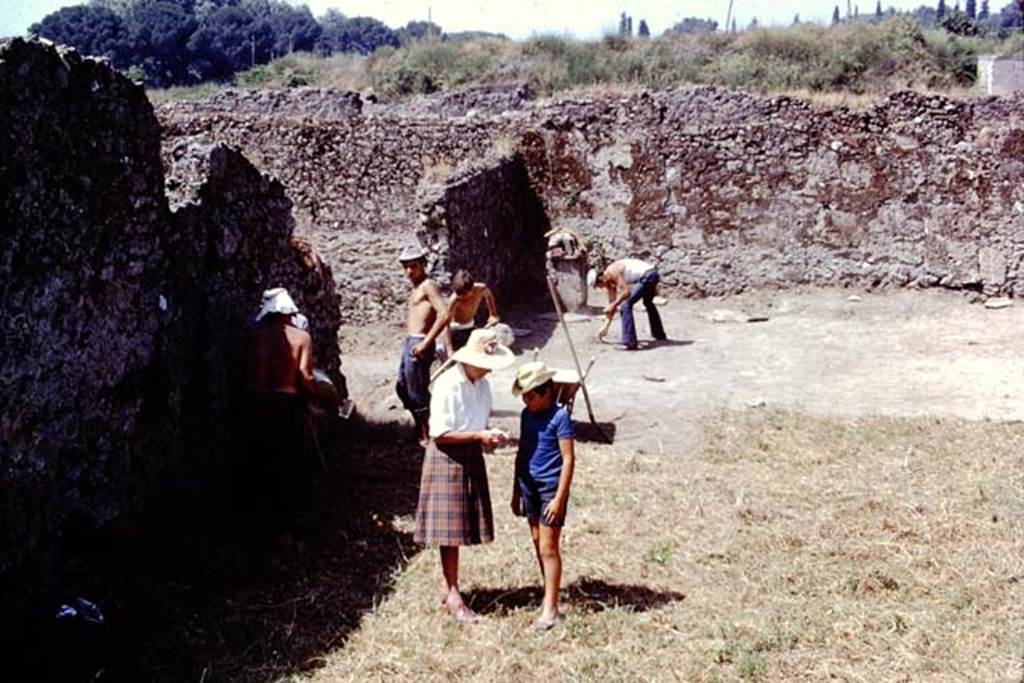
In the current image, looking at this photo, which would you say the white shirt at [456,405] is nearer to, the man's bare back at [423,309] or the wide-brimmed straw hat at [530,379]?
the wide-brimmed straw hat at [530,379]

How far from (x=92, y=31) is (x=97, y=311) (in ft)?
209

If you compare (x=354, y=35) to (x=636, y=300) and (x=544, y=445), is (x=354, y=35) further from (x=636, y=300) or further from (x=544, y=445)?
(x=544, y=445)

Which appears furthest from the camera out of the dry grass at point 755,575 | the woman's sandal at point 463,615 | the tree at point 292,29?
the tree at point 292,29

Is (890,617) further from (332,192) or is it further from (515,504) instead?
(332,192)

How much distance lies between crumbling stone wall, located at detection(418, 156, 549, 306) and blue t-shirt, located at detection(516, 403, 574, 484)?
7734 mm

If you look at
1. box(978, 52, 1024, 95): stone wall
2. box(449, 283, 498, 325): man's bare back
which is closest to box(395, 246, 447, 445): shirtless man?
box(449, 283, 498, 325): man's bare back

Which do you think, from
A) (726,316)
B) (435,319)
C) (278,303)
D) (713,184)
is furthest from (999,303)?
(278,303)

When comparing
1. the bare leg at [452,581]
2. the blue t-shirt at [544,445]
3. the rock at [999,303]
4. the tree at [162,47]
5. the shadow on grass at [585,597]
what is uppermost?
the tree at [162,47]

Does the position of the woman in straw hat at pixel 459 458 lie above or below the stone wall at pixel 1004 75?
below

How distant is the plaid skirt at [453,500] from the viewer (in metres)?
5.95

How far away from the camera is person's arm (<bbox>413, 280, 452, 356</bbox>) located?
351 inches

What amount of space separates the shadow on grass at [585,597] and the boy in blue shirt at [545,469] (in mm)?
344

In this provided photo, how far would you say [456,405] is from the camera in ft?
19.6

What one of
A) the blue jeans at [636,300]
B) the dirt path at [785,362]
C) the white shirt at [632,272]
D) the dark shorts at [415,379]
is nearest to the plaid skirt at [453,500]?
the dark shorts at [415,379]
